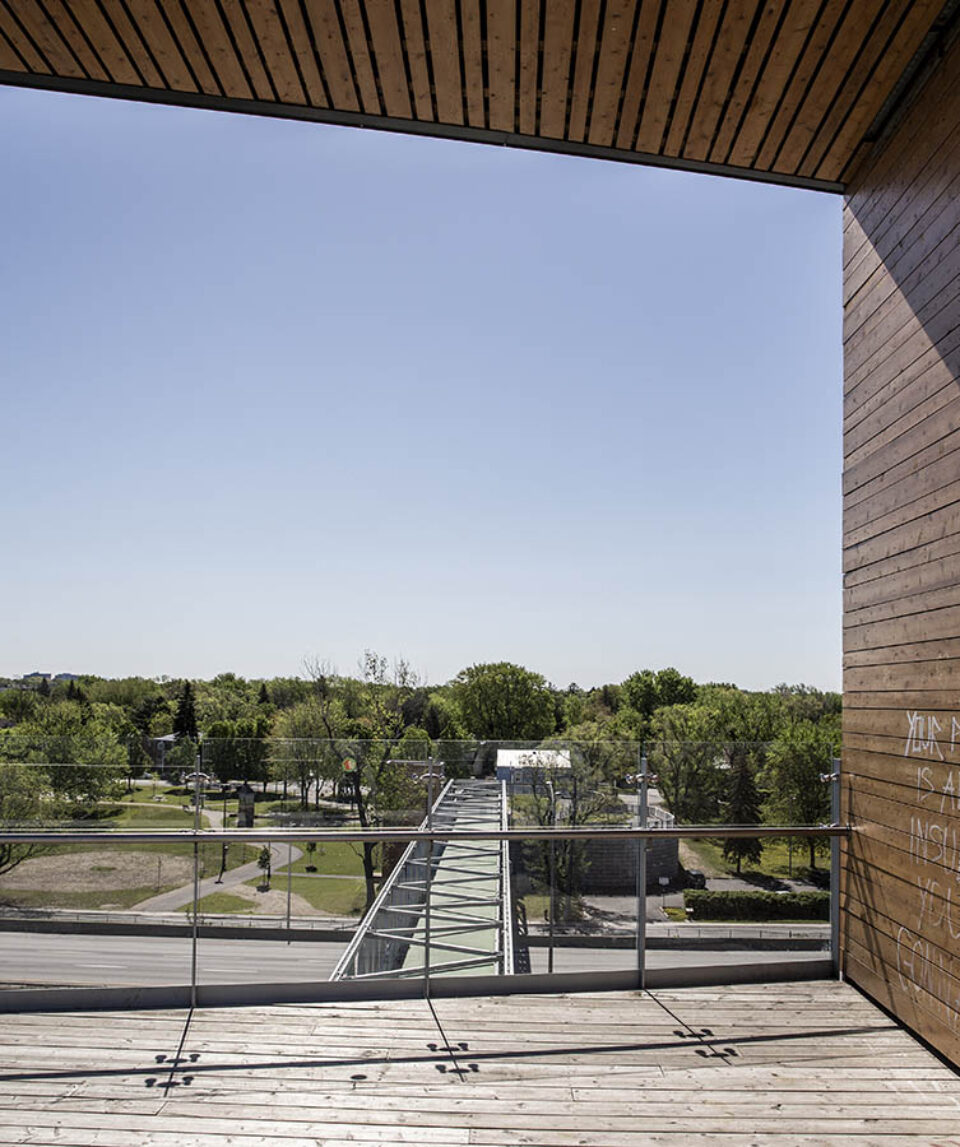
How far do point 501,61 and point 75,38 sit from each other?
1823mm

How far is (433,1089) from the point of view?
2693mm

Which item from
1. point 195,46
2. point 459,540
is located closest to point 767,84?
point 195,46

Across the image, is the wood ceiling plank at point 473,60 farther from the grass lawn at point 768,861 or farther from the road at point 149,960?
the road at point 149,960

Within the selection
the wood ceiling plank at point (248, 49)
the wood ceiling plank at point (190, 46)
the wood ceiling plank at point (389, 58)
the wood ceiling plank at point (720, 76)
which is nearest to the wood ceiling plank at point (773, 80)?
the wood ceiling plank at point (720, 76)

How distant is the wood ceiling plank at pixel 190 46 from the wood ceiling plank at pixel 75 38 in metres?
0.39

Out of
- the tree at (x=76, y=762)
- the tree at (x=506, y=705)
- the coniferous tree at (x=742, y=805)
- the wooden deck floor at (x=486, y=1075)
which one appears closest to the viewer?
the wooden deck floor at (x=486, y=1075)

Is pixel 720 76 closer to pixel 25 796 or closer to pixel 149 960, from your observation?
pixel 149 960

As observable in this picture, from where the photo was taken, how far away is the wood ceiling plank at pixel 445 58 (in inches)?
123

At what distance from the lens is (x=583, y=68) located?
3.38 m

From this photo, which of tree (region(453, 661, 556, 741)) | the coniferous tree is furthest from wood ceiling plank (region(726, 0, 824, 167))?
tree (region(453, 661, 556, 741))

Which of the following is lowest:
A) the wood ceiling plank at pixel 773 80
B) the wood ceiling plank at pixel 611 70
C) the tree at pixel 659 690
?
the tree at pixel 659 690

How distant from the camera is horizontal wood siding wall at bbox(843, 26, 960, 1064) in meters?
3.03

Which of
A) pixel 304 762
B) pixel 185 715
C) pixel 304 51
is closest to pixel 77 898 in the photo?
pixel 304 51

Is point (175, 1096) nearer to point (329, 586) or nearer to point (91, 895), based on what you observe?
point (91, 895)
